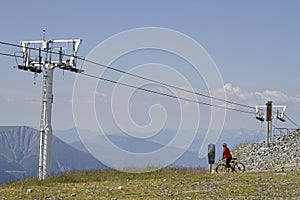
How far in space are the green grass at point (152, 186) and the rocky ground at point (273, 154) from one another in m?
13.8

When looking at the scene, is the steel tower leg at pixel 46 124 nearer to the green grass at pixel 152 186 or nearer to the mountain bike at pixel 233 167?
the green grass at pixel 152 186

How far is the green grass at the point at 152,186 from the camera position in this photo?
22.3 m

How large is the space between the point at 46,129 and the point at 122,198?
14804 millimetres

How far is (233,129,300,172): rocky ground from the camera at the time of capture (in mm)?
46562

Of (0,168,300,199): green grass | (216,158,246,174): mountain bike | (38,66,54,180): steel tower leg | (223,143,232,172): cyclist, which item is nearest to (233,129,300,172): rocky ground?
(216,158,246,174): mountain bike

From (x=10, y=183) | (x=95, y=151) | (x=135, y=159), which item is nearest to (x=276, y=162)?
(x=135, y=159)

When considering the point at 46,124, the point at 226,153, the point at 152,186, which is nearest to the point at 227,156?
the point at 226,153

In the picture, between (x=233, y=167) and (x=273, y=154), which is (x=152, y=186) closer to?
(x=233, y=167)

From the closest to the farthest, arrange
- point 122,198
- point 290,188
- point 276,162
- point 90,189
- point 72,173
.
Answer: point 122,198 → point 90,189 → point 290,188 → point 72,173 → point 276,162

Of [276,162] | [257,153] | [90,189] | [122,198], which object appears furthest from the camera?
[257,153]

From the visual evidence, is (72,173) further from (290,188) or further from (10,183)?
(290,188)

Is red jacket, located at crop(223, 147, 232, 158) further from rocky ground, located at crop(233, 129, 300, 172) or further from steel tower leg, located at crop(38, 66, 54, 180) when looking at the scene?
steel tower leg, located at crop(38, 66, 54, 180)

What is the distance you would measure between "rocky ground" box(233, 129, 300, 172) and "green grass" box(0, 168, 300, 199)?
13834 millimetres

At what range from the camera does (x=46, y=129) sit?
115 ft
